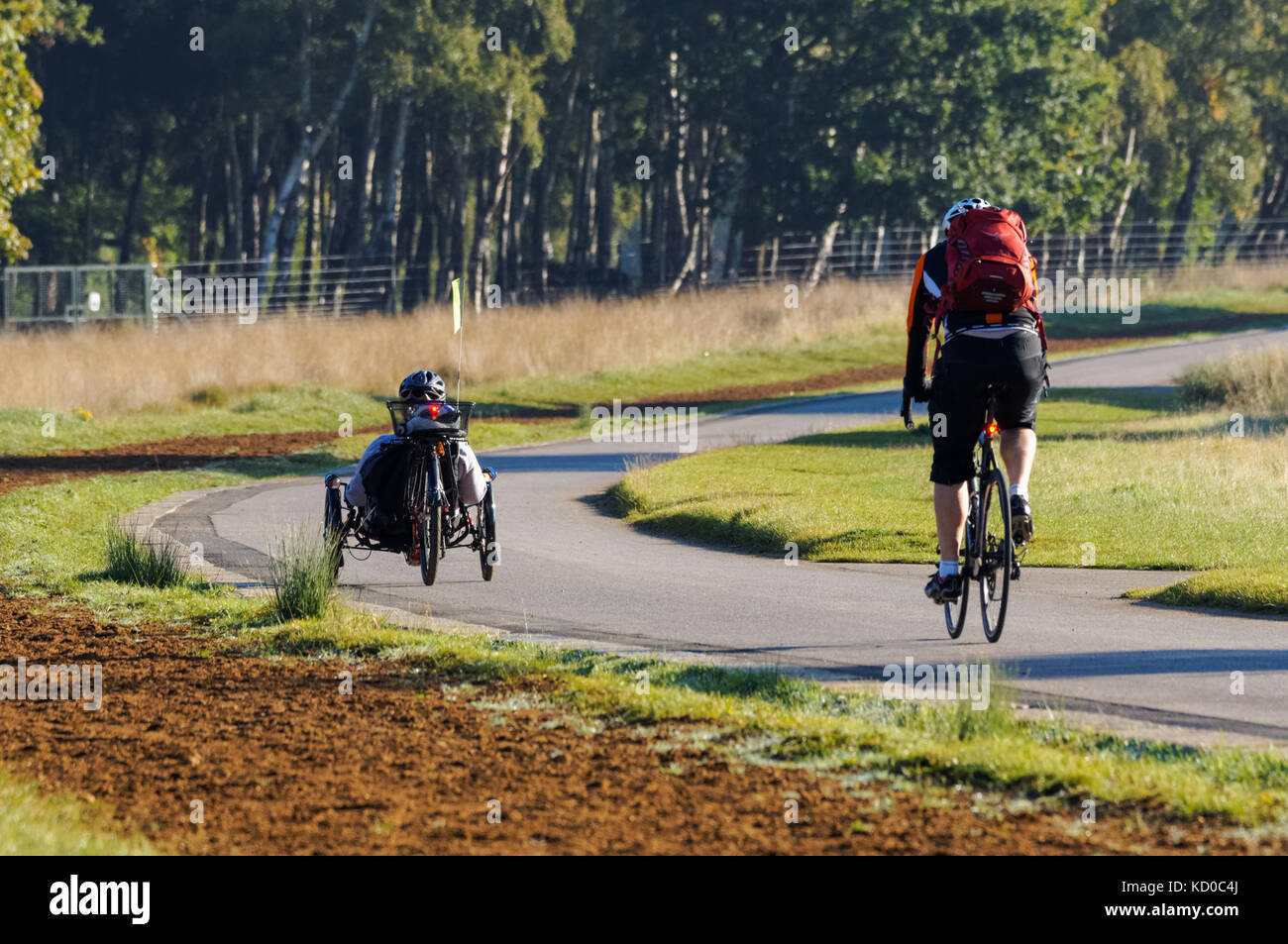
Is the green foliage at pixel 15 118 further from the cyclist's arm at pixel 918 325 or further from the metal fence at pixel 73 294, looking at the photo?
the cyclist's arm at pixel 918 325

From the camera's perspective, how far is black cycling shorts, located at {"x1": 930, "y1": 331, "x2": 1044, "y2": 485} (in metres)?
8.75

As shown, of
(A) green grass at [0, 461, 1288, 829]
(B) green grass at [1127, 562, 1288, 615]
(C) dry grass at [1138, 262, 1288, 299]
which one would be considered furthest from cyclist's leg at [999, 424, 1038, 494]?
(C) dry grass at [1138, 262, 1288, 299]

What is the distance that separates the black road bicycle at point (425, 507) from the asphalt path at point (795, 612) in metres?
0.35

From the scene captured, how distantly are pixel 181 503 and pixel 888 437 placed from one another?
9874 millimetres

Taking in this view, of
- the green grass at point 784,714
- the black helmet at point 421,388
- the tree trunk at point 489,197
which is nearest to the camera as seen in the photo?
the green grass at point 784,714

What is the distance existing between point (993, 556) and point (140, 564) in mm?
6456

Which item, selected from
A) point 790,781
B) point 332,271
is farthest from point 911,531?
point 332,271

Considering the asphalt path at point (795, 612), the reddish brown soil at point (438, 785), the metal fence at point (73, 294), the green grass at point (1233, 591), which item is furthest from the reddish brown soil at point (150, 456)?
the metal fence at point (73, 294)

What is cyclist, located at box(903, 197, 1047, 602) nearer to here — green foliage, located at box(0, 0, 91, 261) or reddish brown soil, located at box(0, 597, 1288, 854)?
reddish brown soil, located at box(0, 597, 1288, 854)

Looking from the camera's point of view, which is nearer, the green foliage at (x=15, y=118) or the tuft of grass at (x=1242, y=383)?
the tuft of grass at (x=1242, y=383)

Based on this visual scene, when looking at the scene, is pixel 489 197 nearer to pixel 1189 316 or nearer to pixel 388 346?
pixel 1189 316

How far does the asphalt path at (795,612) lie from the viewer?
8453mm

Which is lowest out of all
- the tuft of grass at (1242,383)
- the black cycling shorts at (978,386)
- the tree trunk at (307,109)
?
the tuft of grass at (1242,383)
